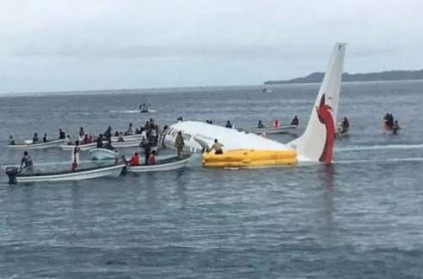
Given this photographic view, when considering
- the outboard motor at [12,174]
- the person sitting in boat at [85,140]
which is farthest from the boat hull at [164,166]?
the person sitting in boat at [85,140]

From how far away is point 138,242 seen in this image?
116 feet

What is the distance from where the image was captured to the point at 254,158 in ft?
197

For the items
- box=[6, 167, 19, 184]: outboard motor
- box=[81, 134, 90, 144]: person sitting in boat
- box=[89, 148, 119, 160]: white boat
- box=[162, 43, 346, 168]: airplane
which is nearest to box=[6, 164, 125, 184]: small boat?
box=[6, 167, 19, 184]: outboard motor

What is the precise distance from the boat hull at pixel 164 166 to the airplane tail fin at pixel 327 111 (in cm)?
835

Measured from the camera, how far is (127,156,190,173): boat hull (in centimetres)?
5941

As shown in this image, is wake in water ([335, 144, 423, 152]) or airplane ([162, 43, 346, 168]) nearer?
airplane ([162, 43, 346, 168])

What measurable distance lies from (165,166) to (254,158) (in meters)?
5.64

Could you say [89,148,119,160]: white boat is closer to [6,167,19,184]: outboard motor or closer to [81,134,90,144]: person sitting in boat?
[6,167,19,184]: outboard motor

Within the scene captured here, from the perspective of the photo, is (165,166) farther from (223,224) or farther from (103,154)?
(223,224)

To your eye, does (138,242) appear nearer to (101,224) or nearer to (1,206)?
(101,224)

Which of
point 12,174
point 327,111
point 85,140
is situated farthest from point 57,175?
point 85,140

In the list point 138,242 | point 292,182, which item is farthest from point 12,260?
point 292,182

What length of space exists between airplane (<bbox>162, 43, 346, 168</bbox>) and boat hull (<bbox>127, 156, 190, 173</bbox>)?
1.63m

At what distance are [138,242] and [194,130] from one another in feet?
128
